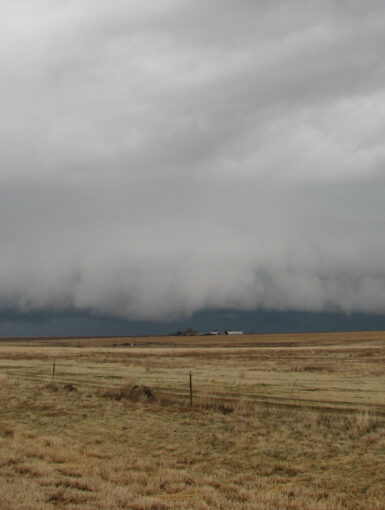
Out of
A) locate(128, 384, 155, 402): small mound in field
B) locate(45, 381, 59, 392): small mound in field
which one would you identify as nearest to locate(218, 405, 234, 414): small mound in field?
locate(128, 384, 155, 402): small mound in field

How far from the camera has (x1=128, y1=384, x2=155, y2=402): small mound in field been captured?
24688 millimetres

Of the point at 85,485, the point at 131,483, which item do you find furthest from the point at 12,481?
the point at 131,483

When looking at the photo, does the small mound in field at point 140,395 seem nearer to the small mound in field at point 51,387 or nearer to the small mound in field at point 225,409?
the small mound in field at point 225,409

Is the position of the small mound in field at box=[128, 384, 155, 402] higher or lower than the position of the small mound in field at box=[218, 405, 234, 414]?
higher

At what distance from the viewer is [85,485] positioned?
10.6 m

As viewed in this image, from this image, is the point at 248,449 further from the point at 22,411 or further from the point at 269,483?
the point at 22,411

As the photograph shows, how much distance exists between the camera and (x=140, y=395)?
25.2 meters

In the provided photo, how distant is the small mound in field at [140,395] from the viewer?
2469cm

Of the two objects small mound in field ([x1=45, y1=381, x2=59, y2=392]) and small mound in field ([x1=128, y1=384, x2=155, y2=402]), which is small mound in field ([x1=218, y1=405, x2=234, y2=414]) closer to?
small mound in field ([x1=128, y1=384, x2=155, y2=402])

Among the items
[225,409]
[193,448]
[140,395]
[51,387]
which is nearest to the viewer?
[193,448]

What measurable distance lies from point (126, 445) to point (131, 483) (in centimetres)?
472

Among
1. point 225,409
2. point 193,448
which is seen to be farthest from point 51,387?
point 193,448

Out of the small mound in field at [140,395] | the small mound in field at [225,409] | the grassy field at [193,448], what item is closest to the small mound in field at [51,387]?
the grassy field at [193,448]

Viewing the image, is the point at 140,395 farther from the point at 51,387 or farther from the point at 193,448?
the point at 193,448
